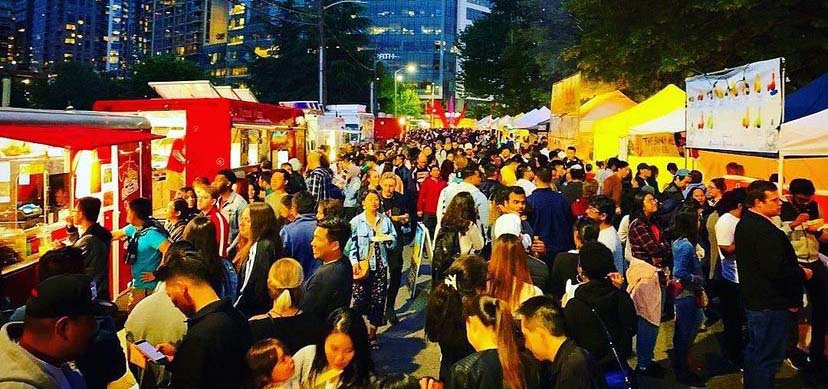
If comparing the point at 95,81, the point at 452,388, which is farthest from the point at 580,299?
the point at 95,81

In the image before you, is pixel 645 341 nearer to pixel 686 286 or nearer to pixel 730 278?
pixel 686 286

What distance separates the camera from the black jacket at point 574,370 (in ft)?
10.6

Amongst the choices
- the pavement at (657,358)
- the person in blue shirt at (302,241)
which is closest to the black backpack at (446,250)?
the pavement at (657,358)

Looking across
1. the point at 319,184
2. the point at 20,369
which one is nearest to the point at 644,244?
the point at 20,369

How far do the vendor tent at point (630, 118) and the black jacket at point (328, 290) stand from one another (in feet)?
40.7

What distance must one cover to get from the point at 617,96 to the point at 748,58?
4.88m

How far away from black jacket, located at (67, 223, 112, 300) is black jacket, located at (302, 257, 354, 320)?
1918 mm

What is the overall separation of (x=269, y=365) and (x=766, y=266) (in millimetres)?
4019

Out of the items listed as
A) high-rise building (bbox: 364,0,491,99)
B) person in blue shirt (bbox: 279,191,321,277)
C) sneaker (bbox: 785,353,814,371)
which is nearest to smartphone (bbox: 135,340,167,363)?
person in blue shirt (bbox: 279,191,321,277)

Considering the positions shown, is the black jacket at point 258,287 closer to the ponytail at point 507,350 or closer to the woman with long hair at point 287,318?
the woman with long hair at point 287,318

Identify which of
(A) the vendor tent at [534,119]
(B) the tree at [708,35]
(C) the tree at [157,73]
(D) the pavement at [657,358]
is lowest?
(D) the pavement at [657,358]

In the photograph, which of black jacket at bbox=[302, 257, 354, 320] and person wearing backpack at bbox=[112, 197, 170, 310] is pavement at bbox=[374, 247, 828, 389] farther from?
person wearing backpack at bbox=[112, 197, 170, 310]

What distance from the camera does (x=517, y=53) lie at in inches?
1914

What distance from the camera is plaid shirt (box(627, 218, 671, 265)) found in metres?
6.30
